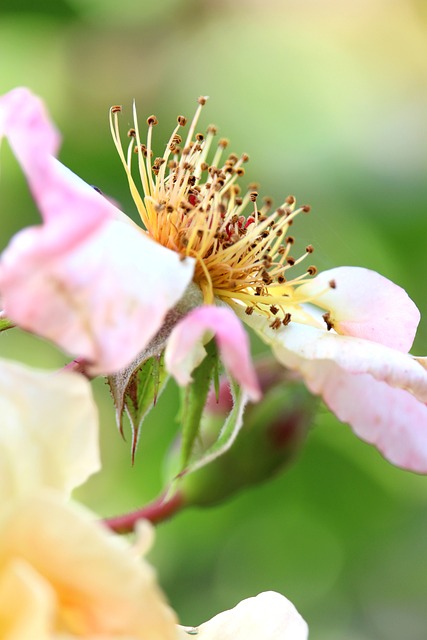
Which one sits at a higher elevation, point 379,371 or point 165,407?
point 379,371

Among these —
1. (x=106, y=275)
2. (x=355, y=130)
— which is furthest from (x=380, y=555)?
(x=106, y=275)

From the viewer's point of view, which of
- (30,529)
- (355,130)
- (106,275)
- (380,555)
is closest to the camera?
(30,529)

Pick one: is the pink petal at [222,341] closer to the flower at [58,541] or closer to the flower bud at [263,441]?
the flower at [58,541]

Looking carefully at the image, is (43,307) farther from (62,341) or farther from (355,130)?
(355,130)

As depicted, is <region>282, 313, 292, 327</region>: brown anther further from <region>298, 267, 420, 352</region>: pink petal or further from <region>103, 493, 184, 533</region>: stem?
<region>103, 493, 184, 533</region>: stem

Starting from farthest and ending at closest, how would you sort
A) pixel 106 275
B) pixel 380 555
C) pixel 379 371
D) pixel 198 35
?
pixel 198 35 < pixel 380 555 < pixel 379 371 < pixel 106 275

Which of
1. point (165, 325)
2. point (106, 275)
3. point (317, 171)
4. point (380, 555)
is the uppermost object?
point (106, 275)

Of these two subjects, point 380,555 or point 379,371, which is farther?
point 380,555
